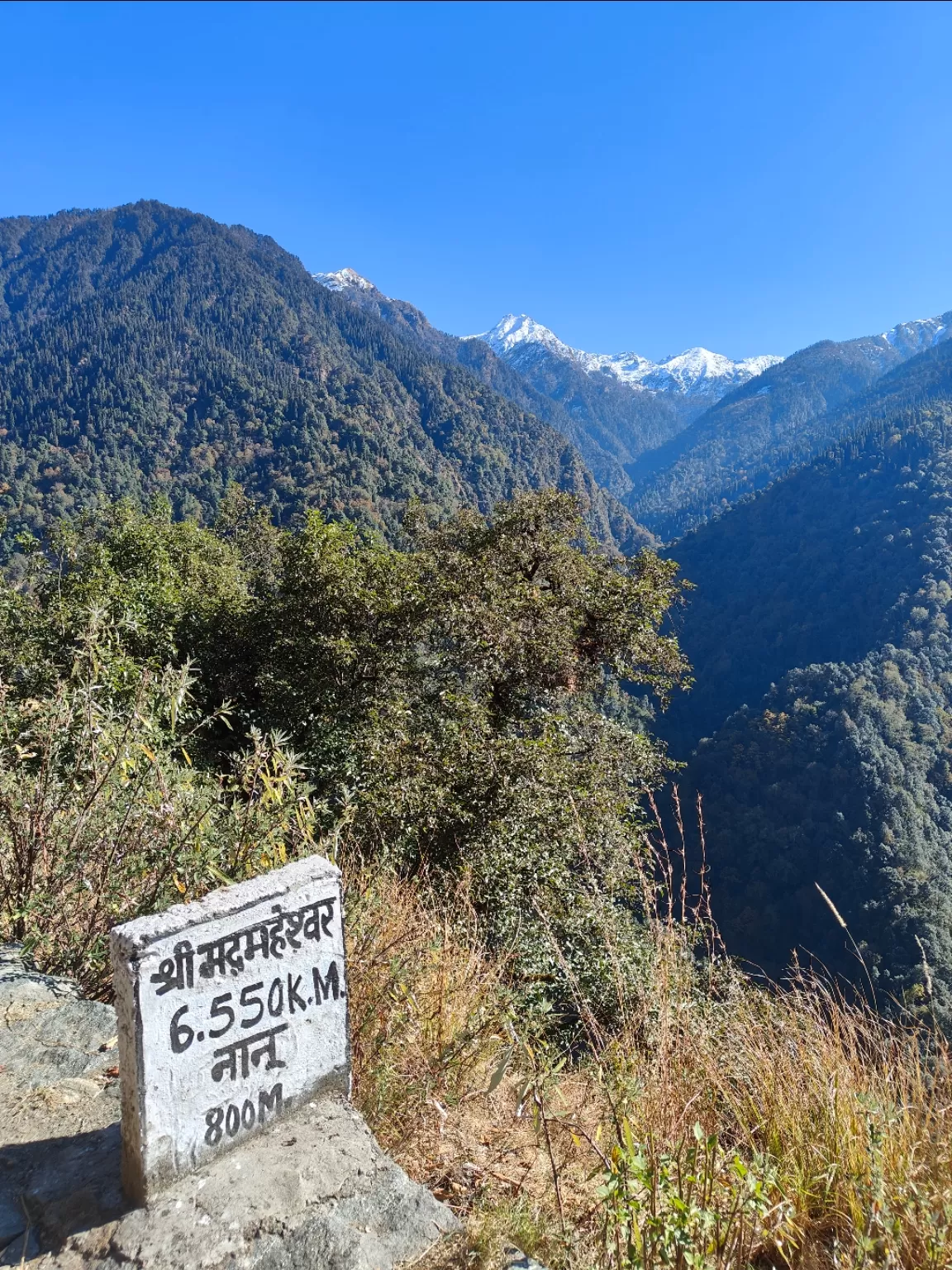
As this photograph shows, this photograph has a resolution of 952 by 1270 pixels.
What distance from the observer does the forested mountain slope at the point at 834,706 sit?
127 feet

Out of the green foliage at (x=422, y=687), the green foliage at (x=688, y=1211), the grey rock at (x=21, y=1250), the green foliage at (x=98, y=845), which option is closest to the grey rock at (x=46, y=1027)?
the green foliage at (x=98, y=845)

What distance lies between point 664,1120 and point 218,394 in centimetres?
11337

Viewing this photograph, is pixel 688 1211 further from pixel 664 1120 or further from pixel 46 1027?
pixel 46 1027

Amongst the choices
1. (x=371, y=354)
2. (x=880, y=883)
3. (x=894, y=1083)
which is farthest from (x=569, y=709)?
(x=371, y=354)

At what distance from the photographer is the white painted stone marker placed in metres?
1.42

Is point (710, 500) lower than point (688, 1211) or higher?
higher

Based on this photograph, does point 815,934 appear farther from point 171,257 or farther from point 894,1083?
point 171,257

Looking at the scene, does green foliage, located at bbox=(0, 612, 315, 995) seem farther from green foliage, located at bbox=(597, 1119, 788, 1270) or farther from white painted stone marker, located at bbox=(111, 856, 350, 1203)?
green foliage, located at bbox=(597, 1119, 788, 1270)

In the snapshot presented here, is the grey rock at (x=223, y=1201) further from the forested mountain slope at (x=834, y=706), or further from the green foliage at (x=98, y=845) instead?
the forested mountain slope at (x=834, y=706)

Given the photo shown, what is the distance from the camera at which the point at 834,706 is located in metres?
51.2

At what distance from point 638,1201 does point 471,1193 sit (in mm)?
660

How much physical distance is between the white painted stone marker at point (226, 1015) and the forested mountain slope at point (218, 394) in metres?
33.7

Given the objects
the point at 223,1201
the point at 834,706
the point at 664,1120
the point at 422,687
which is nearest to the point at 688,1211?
the point at 664,1120

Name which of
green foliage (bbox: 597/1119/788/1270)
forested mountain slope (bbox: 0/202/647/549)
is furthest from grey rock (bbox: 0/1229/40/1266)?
forested mountain slope (bbox: 0/202/647/549)
